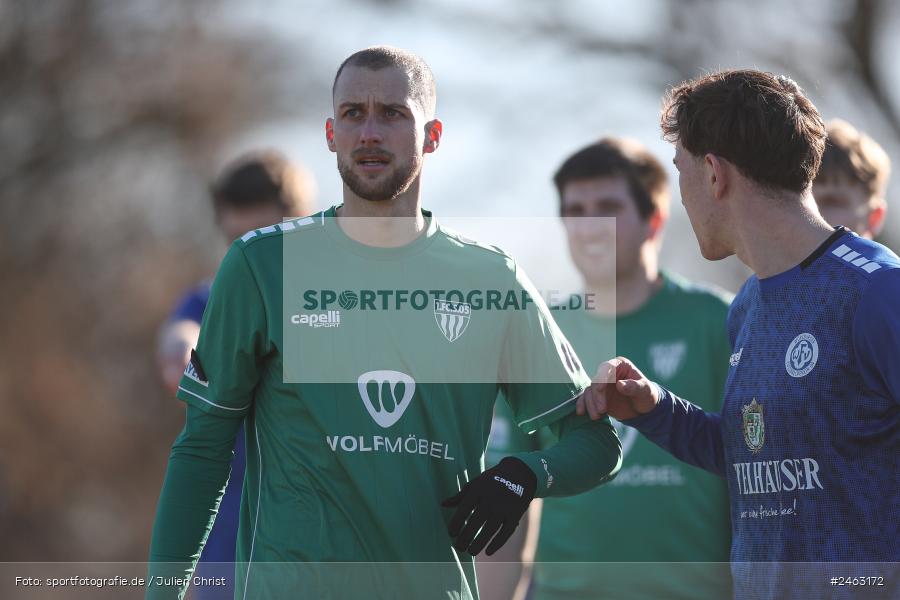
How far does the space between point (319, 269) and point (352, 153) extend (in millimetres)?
391

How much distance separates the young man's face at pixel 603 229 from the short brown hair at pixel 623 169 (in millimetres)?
31

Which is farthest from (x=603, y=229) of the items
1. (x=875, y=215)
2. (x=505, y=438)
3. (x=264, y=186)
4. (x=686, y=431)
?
(x=686, y=431)

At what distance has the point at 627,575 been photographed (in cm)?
558

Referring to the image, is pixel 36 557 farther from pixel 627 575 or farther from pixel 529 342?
pixel 529 342

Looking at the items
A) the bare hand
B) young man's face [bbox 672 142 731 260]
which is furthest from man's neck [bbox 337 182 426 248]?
young man's face [bbox 672 142 731 260]

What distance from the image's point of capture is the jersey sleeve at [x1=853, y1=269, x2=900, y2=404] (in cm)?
363

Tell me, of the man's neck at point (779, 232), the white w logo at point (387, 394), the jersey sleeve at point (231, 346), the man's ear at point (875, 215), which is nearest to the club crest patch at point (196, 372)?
the jersey sleeve at point (231, 346)

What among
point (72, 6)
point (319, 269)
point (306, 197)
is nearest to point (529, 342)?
point (319, 269)

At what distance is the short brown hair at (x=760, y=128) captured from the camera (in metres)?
4.09

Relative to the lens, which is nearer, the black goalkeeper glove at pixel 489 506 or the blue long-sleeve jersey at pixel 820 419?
the blue long-sleeve jersey at pixel 820 419

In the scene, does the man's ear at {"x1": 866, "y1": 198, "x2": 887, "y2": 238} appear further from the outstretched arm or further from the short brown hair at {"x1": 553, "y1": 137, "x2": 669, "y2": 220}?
the outstretched arm

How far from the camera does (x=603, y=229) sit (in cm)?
608

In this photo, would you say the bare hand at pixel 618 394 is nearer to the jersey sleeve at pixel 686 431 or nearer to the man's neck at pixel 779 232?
the jersey sleeve at pixel 686 431

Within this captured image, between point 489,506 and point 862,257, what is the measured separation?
1.34 meters
